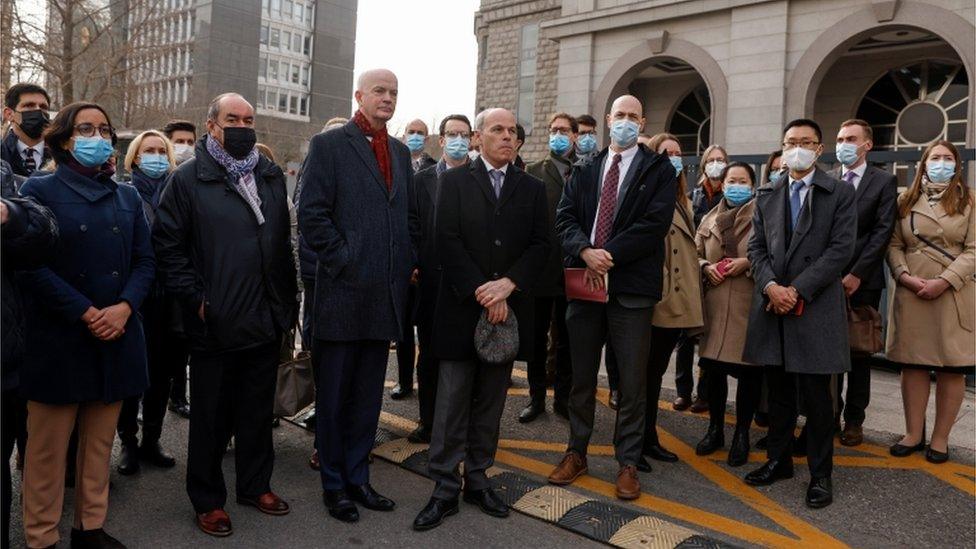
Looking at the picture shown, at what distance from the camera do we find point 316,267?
14.2 ft

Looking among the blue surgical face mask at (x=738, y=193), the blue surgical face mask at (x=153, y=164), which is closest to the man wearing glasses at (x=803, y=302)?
the blue surgical face mask at (x=738, y=193)

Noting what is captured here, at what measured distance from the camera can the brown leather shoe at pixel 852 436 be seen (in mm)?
5414

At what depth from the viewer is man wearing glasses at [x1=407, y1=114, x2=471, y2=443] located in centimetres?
459

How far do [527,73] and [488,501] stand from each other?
1876 cm

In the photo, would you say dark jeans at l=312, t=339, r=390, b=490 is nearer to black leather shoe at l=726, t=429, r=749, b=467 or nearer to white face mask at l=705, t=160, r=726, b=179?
black leather shoe at l=726, t=429, r=749, b=467

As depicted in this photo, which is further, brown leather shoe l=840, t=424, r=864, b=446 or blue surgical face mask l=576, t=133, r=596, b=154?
blue surgical face mask l=576, t=133, r=596, b=154

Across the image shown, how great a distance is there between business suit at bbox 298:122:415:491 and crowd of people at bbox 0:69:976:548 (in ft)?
0.04

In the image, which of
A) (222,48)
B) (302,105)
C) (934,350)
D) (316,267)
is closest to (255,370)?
(316,267)

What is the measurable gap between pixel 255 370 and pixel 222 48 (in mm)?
71839

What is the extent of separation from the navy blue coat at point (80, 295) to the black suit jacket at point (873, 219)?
4.52m

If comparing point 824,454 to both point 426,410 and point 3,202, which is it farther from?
point 3,202

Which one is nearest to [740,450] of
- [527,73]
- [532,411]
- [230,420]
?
[532,411]

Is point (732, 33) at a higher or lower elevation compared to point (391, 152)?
higher

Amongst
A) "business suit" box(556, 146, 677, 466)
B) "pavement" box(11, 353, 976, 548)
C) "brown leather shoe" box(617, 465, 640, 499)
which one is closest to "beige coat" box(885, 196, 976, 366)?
"pavement" box(11, 353, 976, 548)
